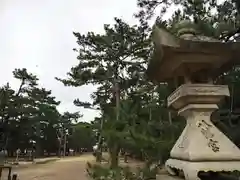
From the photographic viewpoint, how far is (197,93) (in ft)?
9.38

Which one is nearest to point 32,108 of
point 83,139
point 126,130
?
point 83,139

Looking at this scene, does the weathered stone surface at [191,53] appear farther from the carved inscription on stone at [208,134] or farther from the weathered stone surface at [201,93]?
the carved inscription on stone at [208,134]

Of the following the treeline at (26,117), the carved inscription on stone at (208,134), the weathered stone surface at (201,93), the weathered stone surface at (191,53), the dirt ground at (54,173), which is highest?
the treeline at (26,117)

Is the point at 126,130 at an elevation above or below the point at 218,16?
below

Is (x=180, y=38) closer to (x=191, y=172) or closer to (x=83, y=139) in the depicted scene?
(x=191, y=172)

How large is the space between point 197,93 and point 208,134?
0.39 m

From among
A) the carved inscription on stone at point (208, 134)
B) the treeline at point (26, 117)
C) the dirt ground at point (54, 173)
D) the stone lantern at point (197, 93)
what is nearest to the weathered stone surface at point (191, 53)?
the stone lantern at point (197, 93)

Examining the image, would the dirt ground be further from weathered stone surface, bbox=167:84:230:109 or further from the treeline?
weathered stone surface, bbox=167:84:230:109

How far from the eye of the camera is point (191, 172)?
101 inches

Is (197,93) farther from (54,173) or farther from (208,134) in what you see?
(54,173)

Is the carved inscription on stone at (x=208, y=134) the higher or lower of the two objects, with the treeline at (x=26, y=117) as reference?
lower

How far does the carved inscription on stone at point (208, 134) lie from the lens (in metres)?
2.71

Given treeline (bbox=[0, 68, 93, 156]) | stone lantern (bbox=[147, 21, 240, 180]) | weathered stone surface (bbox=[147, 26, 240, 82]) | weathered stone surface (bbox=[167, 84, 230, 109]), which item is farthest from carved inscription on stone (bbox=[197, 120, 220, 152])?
treeline (bbox=[0, 68, 93, 156])

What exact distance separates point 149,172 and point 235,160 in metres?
2.11
